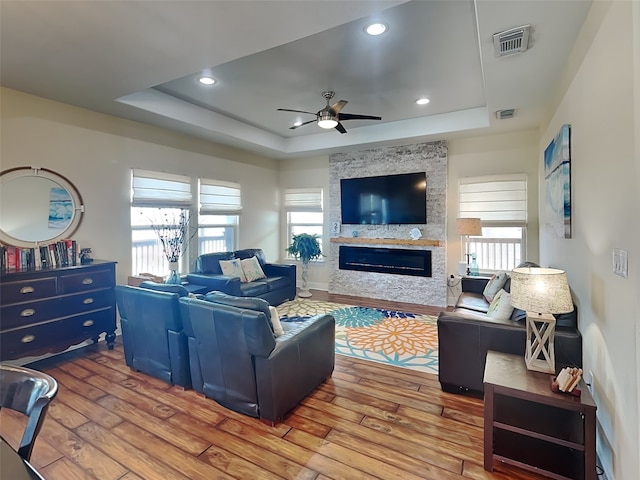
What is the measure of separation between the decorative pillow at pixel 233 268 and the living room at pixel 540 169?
4.00ft

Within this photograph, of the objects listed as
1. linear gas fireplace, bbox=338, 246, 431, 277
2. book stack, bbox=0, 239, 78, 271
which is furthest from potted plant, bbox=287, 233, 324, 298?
book stack, bbox=0, 239, 78, 271

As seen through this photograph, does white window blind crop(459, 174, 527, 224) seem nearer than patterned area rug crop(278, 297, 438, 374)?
No

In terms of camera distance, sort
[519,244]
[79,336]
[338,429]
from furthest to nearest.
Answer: [519,244], [79,336], [338,429]

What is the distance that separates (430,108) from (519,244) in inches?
99.9

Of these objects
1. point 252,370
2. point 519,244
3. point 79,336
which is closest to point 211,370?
point 252,370

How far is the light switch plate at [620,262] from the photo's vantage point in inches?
60.8

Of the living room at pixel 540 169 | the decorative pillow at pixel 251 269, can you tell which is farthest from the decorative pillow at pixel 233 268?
the living room at pixel 540 169

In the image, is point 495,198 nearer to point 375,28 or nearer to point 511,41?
point 511,41

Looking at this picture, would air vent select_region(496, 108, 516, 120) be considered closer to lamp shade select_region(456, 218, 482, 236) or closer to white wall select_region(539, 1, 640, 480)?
lamp shade select_region(456, 218, 482, 236)

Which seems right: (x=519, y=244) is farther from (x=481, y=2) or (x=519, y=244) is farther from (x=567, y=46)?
(x=481, y=2)

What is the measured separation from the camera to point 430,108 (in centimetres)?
473

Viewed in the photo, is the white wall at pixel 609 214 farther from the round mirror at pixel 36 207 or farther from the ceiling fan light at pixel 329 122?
the round mirror at pixel 36 207

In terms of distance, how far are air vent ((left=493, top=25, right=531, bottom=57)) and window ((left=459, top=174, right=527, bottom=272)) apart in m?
3.01

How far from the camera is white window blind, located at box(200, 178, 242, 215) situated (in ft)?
18.2
